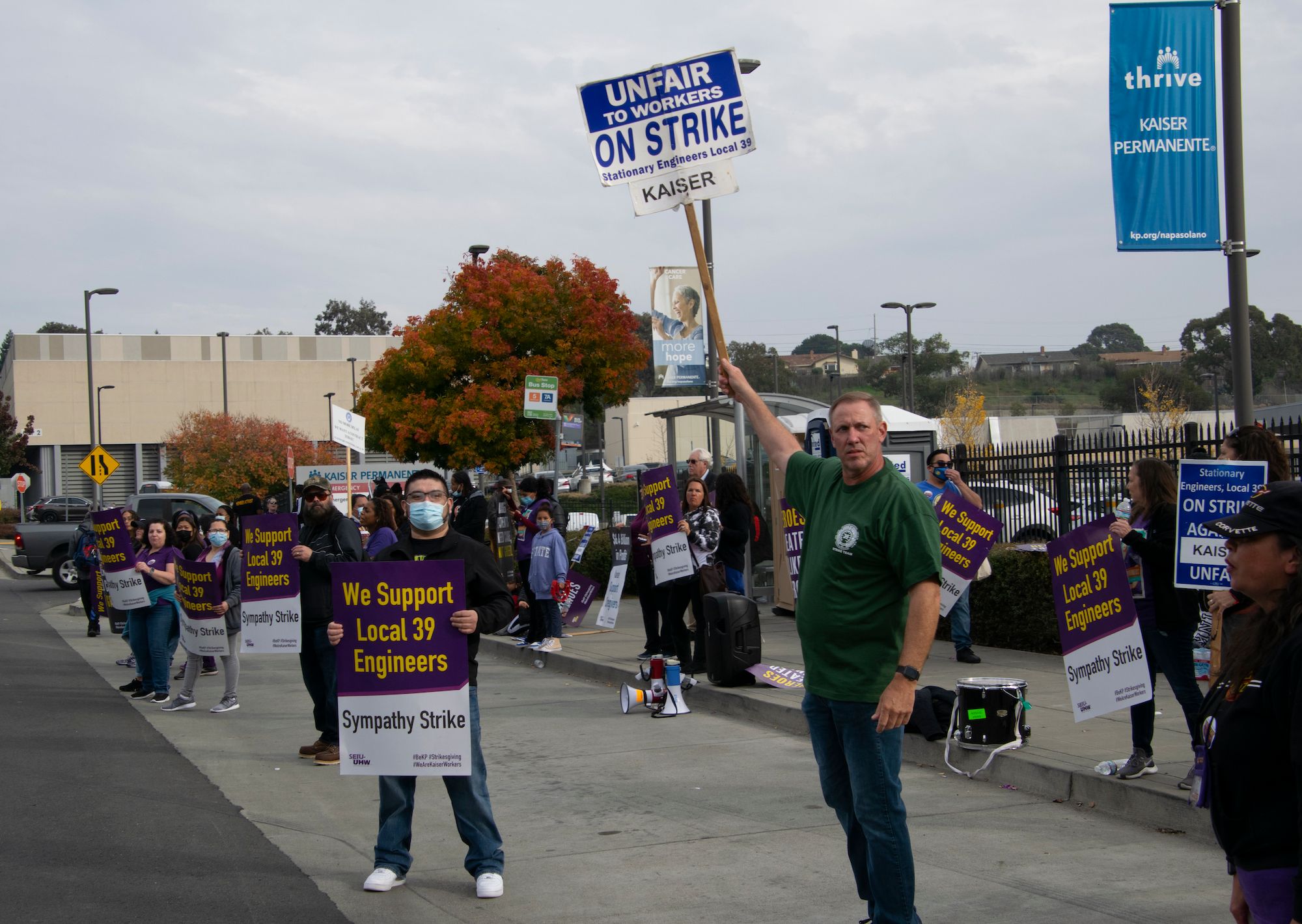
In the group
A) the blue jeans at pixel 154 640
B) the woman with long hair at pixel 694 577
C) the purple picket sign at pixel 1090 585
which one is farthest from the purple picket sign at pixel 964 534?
the blue jeans at pixel 154 640

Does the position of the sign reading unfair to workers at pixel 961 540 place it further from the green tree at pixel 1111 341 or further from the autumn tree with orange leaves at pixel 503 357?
the green tree at pixel 1111 341

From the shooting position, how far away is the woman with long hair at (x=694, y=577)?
426 inches

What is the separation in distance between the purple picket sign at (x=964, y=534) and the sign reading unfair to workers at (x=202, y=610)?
6.14m

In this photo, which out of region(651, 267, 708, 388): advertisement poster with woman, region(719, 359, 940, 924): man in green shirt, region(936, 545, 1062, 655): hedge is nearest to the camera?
region(719, 359, 940, 924): man in green shirt

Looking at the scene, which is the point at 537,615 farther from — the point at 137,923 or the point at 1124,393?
the point at 1124,393

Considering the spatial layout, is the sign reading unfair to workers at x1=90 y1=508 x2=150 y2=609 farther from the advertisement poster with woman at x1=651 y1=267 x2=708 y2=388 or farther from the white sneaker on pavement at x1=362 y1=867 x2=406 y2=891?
the advertisement poster with woman at x1=651 y1=267 x2=708 y2=388

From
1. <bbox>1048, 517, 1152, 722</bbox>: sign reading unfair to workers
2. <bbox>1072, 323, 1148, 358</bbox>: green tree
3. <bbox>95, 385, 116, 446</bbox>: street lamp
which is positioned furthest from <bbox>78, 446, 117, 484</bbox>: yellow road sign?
<bbox>1072, 323, 1148, 358</bbox>: green tree

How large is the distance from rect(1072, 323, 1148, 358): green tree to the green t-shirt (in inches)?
5802

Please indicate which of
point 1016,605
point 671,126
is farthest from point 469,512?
point 671,126

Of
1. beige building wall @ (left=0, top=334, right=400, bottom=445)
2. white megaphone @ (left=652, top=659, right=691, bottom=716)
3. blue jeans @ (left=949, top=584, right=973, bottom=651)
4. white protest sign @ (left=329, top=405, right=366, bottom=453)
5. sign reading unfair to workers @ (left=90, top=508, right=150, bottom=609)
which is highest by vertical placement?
beige building wall @ (left=0, top=334, right=400, bottom=445)

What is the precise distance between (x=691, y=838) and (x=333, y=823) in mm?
2068

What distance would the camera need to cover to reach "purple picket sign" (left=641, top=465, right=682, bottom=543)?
10.9m

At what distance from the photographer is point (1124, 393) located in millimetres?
79500

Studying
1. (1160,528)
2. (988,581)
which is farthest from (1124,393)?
(1160,528)
